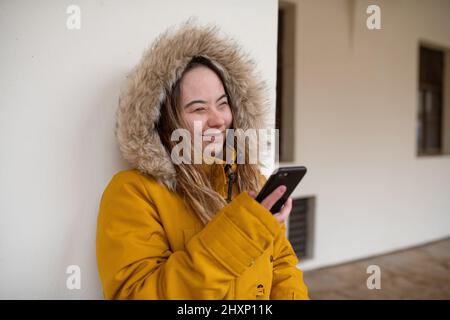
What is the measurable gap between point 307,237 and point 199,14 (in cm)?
289

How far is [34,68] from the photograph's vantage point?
1019mm

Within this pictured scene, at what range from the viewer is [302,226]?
3646 mm

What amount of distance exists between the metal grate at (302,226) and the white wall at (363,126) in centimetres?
9

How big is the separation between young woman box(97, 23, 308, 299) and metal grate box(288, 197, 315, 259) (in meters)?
2.41

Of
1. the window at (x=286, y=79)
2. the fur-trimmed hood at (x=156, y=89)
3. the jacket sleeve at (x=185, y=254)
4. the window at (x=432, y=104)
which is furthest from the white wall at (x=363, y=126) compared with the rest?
the jacket sleeve at (x=185, y=254)

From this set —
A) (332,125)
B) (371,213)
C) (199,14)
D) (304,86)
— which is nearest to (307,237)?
(371,213)

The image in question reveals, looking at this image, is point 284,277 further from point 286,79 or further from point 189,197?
point 286,79

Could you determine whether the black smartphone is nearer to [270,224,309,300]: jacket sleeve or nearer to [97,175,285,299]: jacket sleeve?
[97,175,285,299]: jacket sleeve

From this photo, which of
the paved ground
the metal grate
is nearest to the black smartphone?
the paved ground

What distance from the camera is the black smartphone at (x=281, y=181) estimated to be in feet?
2.94

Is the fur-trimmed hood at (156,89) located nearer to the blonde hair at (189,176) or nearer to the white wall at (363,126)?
the blonde hair at (189,176)

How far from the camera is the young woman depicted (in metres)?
0.87

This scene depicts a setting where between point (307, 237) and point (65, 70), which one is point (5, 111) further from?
point (307, 237)

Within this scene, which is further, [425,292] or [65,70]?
[425,292]
